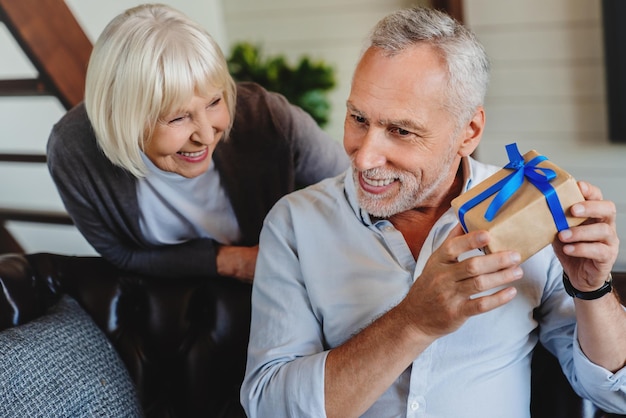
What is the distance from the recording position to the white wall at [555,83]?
310 cm

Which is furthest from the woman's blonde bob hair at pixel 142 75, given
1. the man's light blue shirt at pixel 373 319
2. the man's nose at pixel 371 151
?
the man's nose at pixel 371 151

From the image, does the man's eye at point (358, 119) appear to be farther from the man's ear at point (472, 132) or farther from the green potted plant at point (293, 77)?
the green potted plant at point (293, 77)

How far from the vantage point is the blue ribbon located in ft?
3.85

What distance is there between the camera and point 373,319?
147 cm

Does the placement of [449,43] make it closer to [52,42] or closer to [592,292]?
[592,292]

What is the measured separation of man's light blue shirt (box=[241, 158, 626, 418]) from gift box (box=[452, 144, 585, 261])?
253 millimetres

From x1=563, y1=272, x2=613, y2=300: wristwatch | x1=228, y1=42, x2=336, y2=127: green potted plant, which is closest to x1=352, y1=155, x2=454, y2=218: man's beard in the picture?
x1=563, y1=272, x2=613, y2=300: wristwatch

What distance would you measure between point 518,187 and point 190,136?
810 mm

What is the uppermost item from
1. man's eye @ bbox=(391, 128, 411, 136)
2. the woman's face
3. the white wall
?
man's eye @ bbox=(391, 128, 411, 136)

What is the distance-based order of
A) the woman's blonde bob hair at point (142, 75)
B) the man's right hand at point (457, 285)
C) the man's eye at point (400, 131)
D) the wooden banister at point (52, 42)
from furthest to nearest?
1. the wooden banister at point (52, 42)
2. the woman's blonde bob hair at point (142, 75)
3. the man's eye at point (400, 131)
4. the man's right hand at point (457, 285)

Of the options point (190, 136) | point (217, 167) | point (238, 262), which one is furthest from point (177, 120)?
point (238, 262)

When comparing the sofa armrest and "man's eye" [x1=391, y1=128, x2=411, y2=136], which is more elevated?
"man's eye" [x1=391, y1=128, x2=411, y2=136]

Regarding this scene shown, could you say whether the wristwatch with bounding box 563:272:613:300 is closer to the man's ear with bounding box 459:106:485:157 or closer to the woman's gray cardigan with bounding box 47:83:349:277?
the man's ear with bounding box 459:106:485:157

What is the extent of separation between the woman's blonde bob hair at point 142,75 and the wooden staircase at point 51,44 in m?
0.72
